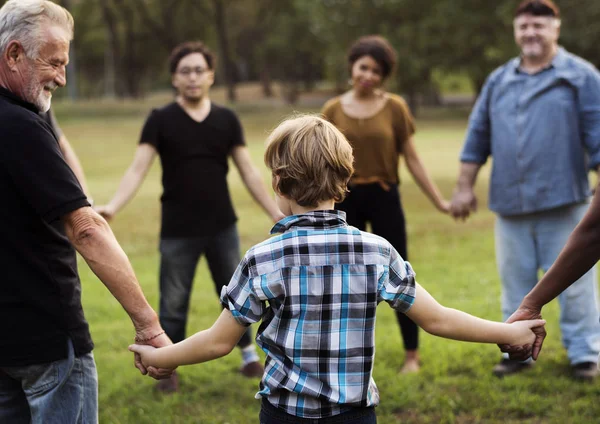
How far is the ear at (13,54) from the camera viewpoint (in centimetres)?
289

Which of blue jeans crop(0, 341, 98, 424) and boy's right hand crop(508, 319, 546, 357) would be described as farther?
boy's right hand crop(508, 319, 546, 357)

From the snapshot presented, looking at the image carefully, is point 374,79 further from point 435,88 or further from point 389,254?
point 435,88

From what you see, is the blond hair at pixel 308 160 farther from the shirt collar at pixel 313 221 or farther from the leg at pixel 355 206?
the leg at pixel 355 206

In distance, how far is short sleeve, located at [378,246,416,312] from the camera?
2.69m

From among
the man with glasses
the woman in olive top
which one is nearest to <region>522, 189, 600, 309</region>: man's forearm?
the woman in olive top

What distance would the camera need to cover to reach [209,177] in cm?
577

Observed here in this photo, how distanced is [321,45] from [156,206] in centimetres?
5018

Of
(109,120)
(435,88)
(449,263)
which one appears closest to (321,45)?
(435,88)

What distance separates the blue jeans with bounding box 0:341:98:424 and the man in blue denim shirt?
3.48 metres

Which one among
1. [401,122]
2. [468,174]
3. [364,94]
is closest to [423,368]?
[468,174]

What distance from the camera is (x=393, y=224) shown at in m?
5.91

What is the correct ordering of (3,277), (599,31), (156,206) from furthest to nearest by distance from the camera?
1. (599,31)
2. (156,206)
3. (3,277)

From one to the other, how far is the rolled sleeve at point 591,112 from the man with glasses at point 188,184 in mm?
2255

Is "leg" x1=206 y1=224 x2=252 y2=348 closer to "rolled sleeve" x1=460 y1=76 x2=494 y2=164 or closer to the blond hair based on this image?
"rolled sleeve" x1=460 y1=76 x2=494 y2=164
